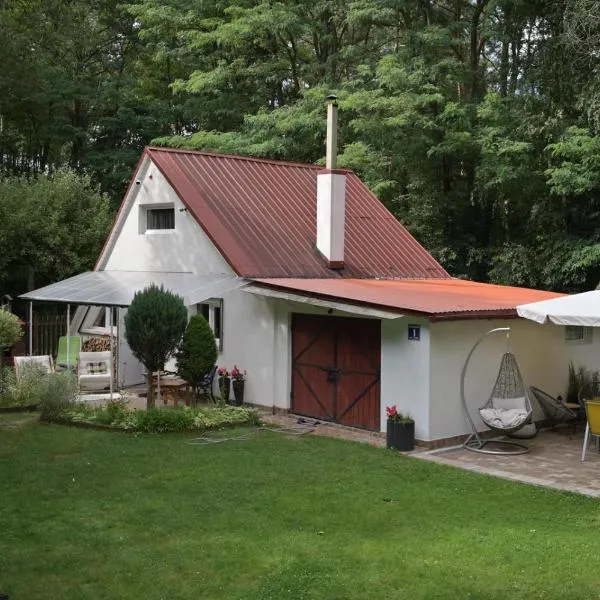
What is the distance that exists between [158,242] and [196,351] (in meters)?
4.63

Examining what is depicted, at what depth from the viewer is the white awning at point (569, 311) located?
10.8 m

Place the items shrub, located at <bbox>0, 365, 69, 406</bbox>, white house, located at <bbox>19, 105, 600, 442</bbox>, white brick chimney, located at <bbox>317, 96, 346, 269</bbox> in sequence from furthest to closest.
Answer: white brick chimney, located at <bbox>317, 96, 346, 269</bbox> < shrub, located at <bbox>0, 365, 69, 406</bbox> < white house, located at <bbox>19, 105, 600, 442</bbox>

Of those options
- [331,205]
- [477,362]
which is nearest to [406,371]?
[477,362]

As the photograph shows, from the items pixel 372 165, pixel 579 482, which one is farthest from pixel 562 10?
pixel 579 482

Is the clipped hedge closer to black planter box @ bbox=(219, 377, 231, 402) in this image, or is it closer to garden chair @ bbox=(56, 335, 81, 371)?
black planter box @ bbox=(219, 377, 231, 402)

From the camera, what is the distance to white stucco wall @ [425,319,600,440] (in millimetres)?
12688

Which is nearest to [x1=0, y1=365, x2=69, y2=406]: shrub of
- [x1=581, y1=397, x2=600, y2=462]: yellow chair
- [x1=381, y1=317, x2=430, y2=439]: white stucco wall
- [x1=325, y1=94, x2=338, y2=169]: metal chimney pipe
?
[x1=381, y1=317, x2=430, y2=439]: white stucco wall

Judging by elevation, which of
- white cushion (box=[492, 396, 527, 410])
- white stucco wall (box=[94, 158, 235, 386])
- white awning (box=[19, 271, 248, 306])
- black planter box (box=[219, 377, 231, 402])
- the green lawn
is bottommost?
the green lawn

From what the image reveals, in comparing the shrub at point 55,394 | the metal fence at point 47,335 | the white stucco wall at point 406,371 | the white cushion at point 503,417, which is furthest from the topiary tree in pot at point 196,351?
the metal fence at point 47,335

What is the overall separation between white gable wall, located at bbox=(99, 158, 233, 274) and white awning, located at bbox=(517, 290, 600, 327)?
22.8ft

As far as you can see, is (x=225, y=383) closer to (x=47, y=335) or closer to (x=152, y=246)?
(x=152, y=246)

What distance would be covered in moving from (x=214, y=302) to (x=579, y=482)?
30.0ft

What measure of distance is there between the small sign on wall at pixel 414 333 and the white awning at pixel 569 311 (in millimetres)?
1759

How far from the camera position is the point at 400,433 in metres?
12.2
